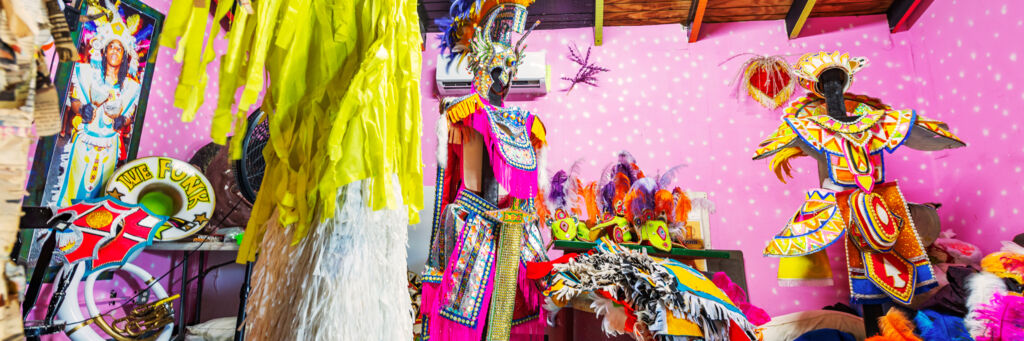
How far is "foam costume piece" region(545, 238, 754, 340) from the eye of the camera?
1.14m

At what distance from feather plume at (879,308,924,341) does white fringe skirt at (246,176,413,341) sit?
174cm

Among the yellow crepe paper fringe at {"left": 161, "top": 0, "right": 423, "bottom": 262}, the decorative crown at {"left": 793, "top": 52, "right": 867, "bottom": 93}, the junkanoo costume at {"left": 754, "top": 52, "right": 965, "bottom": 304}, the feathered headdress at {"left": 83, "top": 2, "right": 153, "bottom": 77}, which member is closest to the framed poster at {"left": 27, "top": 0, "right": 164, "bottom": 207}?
the feathered headdress at {"left": 83, "top": 2, "right": 153, "bottom": 77}

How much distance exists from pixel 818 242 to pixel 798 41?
92.8 inches

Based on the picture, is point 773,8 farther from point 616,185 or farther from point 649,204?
point 649,204

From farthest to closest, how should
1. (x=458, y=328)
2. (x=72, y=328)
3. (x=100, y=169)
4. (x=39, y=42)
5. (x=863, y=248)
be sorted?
(x=100, y=169) < (x=863, y=248) < (x=72, y=328) < (x=458, y=328) < (x=39, y=42)

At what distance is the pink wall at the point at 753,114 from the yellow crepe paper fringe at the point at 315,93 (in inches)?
87.0

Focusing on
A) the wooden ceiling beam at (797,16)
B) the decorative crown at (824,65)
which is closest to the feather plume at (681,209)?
the decorative crown at (824,65)

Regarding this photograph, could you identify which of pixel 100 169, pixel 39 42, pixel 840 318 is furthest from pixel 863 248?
pixel 100 169

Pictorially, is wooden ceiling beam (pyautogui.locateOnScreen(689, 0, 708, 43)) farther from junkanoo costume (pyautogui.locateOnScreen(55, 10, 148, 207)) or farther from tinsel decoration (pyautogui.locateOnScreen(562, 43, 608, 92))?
junkanoo costume (pyautogui.locateOnScreen(55, 10, 148, 207))

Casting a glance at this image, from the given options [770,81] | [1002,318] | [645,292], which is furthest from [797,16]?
[645,292]

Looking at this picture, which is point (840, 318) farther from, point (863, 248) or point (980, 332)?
point (980, 332)

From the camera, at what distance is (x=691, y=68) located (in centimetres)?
362

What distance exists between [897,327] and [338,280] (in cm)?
191

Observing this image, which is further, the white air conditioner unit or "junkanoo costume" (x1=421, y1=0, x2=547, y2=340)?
the white air conditioner unit
